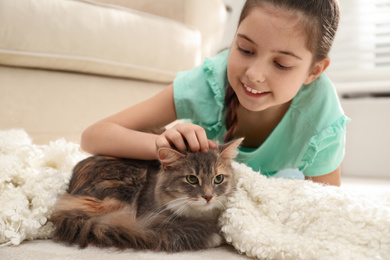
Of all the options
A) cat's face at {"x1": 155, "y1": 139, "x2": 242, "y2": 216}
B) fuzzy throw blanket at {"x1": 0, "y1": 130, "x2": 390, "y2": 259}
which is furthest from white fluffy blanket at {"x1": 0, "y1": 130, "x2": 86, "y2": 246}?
cat's face at {"x1": 155, "y1": 139, "x2": 242, "y2": 216}

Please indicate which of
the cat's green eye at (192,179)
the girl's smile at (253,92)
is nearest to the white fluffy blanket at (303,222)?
the cat's green eye at (192,179)

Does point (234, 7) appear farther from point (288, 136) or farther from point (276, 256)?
point (276, 256)

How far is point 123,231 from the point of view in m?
0.92

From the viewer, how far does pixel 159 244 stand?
91 centimetres

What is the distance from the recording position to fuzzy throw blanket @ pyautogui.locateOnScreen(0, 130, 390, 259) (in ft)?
2.69

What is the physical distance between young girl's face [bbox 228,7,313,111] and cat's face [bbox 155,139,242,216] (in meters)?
0.26

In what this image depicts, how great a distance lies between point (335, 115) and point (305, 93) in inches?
5.8

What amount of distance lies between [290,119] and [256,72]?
1.44 feet

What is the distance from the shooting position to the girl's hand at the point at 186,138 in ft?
3.47

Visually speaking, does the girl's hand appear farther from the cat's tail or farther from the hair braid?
the hair braid

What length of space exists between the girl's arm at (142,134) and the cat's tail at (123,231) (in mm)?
223

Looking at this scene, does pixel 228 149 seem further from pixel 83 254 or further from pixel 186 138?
pixel 83 254

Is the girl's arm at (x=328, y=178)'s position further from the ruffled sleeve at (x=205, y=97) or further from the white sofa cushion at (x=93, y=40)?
the white sofa cushion at (x=93, y=40)

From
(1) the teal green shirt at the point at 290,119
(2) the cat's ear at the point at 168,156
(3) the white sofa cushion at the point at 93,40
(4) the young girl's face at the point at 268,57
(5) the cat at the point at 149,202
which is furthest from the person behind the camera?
(3) the white sofa cushion at the point at 93,40
